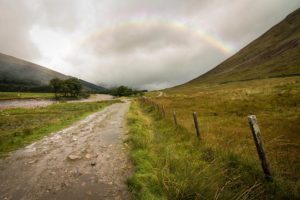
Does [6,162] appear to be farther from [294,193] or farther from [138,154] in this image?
[294,193]

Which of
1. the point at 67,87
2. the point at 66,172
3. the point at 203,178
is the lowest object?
the point at 66,172

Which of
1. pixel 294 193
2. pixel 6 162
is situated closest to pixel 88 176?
pixel 6 162

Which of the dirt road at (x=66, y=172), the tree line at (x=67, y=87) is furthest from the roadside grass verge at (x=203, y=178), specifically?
the tree line at (x=67, y=87)

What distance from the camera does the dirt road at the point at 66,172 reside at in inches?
201

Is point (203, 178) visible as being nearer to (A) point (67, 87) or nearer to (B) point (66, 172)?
(B) point (66, 172)

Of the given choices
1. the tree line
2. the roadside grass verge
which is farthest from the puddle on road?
the tree line

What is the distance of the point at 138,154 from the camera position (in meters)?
7.68

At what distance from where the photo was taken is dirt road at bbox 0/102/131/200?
16.8 ft

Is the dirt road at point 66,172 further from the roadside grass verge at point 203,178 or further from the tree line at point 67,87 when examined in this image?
the tree line at point 67,87

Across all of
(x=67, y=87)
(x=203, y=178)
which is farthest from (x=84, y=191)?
(x=67, y=87)

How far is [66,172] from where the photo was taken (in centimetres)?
655

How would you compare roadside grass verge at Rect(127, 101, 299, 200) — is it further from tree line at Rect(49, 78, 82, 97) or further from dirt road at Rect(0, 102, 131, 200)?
tree line at Rect(49, 78, 82, 97)

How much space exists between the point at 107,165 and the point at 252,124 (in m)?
5.28

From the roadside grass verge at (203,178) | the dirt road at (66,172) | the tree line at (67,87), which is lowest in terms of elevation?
the dirt road at (66,172)
